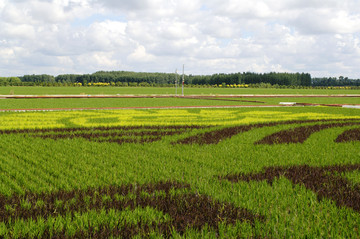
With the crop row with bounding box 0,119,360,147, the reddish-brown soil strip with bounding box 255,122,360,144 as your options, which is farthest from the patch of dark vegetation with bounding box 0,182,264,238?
the reddish-brown soil strip with bounding box 255,122,360,144

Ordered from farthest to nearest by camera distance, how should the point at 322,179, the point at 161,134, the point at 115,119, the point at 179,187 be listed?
the point at 115,119 < the point at 161,134 < the point at 322,179 < the point at 179,187

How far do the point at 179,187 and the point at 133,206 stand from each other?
133cm

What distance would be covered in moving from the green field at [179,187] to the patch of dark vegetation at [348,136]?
0.24 meters

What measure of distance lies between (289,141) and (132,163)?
632cm

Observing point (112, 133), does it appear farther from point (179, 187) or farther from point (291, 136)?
point (179, 187)

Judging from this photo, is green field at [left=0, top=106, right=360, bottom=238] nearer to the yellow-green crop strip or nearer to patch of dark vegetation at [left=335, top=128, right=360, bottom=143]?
patch of dark vegetation at [left=335, top=128, right=360, bottom=143]

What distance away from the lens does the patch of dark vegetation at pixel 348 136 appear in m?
13.1

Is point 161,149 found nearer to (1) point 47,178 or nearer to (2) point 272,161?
(2) point 272,161

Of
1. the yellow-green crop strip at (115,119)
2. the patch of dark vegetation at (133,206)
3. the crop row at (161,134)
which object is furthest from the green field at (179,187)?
the yellow-green crop strip at (115,119)

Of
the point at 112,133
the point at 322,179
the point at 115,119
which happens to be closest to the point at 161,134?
the point at 112,133

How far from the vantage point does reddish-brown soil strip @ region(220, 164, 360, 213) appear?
6324mm

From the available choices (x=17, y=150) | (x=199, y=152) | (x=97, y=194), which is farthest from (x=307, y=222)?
(x=17, y=150)

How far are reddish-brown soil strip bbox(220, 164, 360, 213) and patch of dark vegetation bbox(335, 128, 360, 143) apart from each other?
4.48m

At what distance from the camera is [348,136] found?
45.8 feet
